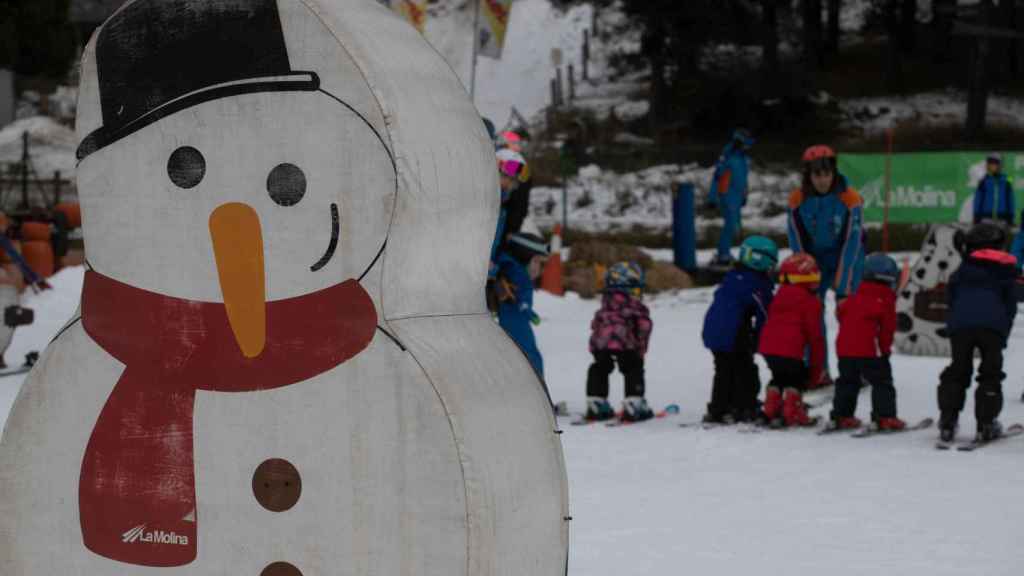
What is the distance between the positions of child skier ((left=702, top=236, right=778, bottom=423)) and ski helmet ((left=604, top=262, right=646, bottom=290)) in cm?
51

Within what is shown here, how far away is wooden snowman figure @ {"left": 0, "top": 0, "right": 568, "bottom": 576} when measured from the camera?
309 cm

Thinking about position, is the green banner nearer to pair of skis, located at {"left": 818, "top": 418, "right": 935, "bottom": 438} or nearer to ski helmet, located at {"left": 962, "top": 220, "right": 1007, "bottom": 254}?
pair of skis, located at {"left": 818, "top": 418, "right": 935, "bottom": 438}

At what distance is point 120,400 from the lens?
3.29m

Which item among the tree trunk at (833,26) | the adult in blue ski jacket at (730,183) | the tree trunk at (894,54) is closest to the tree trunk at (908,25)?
the tree trunk at (894,54)

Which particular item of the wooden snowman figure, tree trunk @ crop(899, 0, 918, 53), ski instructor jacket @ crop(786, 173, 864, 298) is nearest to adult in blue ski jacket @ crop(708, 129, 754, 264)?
ski instructor jacket @ crop(786, 173, 864, 298)

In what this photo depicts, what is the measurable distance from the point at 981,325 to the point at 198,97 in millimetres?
5577

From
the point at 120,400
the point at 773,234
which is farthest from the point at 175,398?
the point at 773,234

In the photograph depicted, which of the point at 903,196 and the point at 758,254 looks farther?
the point at 903,196

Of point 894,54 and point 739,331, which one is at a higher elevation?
point 894,54

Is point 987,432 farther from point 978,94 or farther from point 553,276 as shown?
point 978,94

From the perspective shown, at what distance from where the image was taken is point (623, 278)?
29.4ft

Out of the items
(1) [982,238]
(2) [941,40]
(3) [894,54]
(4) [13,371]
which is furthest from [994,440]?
(2) [941,40]

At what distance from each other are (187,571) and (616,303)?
597 centimetres

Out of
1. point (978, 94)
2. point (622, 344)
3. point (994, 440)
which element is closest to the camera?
point (994, 440)
